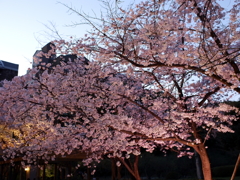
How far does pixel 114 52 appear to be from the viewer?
22.4ft

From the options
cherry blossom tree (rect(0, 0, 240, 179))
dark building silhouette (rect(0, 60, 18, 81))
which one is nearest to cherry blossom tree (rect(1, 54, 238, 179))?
A: cherry blossom tree (rect(0, 0, 240, 179))

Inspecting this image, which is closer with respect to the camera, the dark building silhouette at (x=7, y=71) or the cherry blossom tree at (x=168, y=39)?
the cherry blossom tree at (x=168, y=39)

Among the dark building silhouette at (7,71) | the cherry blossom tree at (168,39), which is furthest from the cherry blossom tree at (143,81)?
the dark building silhouette at (7,71)

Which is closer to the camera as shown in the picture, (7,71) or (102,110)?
(102,110)

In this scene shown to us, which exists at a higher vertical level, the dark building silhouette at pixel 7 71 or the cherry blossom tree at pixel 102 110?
the dark building silhouette at pixel 7 71

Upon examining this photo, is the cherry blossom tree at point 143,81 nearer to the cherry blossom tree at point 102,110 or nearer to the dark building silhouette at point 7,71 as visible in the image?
the cherry blossom tree at point 102,110

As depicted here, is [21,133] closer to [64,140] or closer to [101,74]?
[64,140]

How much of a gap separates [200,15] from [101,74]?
329 centimetres

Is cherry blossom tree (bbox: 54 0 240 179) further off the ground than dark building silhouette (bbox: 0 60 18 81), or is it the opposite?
dark building silhouette (bbox: 0 60 18 81)

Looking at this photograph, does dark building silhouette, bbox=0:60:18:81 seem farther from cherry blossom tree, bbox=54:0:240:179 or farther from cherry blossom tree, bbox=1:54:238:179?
cherry blossom tree, bbox=54:0:240:179

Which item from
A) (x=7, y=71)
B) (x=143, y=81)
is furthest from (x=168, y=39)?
(x=7, y=71)

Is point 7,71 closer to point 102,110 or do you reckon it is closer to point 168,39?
point 102,110

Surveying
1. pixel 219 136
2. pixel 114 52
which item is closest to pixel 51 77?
pixel 114 52

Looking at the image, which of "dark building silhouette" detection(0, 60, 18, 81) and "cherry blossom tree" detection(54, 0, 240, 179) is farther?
"dark building silhouette" detection(0, 60, 18, 81)
